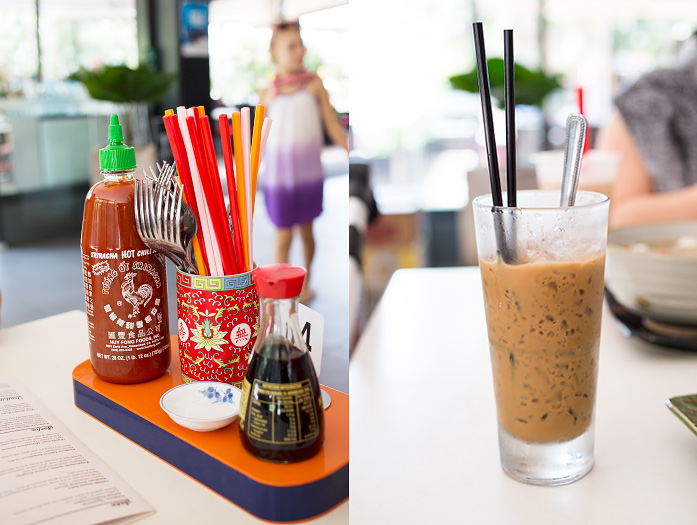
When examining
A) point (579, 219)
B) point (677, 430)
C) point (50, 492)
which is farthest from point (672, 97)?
point (50, 492)

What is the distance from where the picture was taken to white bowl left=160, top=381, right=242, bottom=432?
56 cm

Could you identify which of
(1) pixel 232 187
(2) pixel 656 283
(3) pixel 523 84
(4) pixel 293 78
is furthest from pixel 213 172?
(3) pixel 523 84

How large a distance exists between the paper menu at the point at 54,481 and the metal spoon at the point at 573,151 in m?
0.40

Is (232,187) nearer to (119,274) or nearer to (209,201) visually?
(209,201)

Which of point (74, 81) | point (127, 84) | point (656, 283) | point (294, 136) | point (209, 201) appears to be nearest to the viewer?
point (209, 201)

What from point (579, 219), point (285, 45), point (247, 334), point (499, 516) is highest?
point (285, 45)

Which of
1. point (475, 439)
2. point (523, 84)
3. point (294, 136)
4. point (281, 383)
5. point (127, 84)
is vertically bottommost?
point (475, 439)

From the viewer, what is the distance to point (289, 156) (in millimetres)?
3262

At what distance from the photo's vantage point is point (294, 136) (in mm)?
3238

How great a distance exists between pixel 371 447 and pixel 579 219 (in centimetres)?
29

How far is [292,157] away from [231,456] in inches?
111

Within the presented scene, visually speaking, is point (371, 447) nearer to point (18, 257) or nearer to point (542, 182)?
point (542, 182)

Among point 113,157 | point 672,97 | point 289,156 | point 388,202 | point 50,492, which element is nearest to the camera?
point 50,492

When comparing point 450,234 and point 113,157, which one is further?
point 450,234
